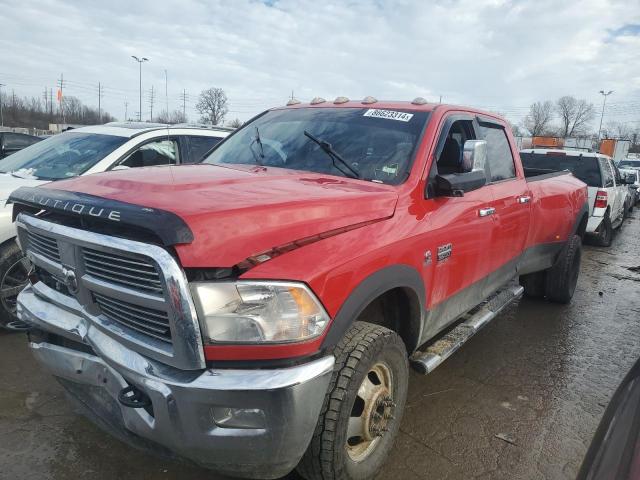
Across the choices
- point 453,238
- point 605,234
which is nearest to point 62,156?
point 453,238

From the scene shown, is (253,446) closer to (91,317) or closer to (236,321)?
(236,321)

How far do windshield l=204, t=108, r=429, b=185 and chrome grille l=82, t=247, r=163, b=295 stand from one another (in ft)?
4.90

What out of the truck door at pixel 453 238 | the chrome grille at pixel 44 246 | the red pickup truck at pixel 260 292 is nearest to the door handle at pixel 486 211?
the truck door at pixel 453 238

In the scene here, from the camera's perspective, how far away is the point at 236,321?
1.86 m

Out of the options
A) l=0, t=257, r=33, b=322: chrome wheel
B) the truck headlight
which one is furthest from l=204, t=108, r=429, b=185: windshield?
l=0, t=257, r=33, b=322: chrome wheel

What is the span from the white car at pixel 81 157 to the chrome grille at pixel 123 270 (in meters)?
2.32

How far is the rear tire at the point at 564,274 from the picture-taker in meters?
5.53

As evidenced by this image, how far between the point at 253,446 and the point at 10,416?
2041 millimetres

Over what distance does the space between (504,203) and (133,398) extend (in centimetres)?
305

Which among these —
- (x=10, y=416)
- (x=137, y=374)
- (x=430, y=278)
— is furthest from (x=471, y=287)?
(x=10, y=416)

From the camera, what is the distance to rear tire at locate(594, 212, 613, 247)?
999cm

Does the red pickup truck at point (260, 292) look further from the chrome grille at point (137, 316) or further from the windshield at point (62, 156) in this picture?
the windshield at point (62, 156)

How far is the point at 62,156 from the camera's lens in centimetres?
514

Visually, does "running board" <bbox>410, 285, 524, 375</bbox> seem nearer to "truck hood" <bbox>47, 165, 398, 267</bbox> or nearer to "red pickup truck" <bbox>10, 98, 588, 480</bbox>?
"red pickup truck" <bbox>10, 98, 588, 480</bbox>
